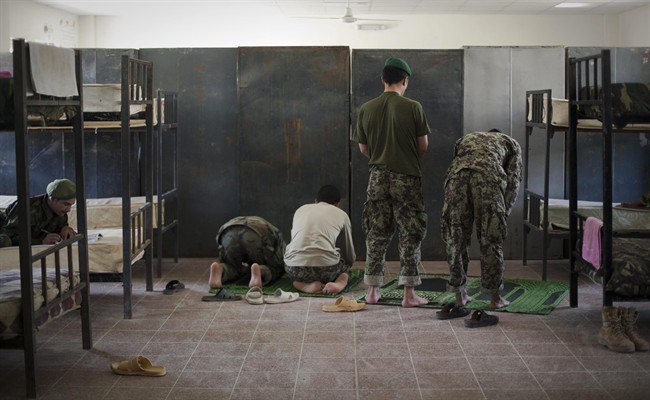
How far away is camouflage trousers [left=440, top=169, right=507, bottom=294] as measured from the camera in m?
5.59

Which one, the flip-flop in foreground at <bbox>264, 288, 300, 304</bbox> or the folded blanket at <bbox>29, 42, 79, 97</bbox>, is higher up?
the folded blanket at <bbox>29, 42, 79, 97</bbox>

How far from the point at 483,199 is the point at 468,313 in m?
0.87

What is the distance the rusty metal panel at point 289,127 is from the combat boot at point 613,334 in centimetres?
330

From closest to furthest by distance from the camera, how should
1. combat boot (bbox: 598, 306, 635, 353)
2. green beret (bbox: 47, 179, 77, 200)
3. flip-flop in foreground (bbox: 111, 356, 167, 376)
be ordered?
flip-flop in foreground (bbox: 111, 356, 167, 376) → combat boot (bbox: 598, 306, 635, 353) → green beret (bbox: 47, 179, 77, 200)

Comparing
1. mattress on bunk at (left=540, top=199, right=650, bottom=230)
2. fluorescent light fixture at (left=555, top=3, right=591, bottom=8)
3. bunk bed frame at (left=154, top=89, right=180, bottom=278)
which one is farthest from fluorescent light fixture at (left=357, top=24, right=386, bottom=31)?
mattress on bunk at (left=540, top=199, right=650, bottom=230)

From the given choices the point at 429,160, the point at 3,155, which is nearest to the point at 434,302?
the point at 429,160

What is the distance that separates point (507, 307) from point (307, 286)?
159 cm

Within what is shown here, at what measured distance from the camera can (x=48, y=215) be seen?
5.78 metres

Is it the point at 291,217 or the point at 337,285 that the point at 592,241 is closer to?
the point at 337,285

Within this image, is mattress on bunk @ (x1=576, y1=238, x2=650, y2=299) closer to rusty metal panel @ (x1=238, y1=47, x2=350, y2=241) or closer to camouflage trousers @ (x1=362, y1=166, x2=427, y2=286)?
camouflage trousers @ (x1=362, y1=166, x2=427, y2=286)

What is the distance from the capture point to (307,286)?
260 inches

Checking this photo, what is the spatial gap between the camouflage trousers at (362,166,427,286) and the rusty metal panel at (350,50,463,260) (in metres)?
1.88

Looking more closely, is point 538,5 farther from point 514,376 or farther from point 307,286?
point 514,376

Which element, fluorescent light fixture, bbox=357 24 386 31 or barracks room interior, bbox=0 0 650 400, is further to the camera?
fluorescent light fixture, bbox=357 24 386 31
